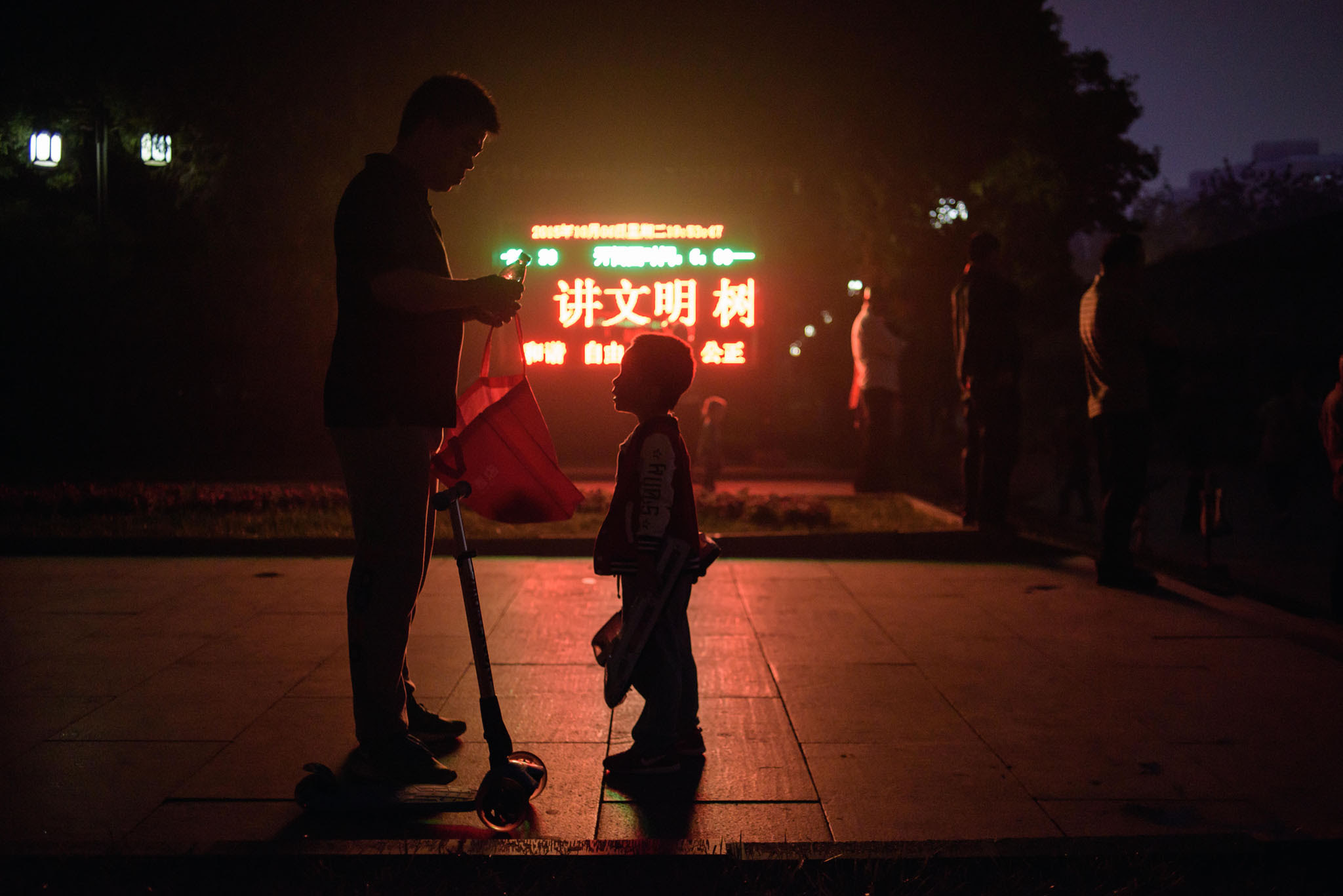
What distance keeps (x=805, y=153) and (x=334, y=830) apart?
18645mm

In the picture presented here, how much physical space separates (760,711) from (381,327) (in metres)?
2.16

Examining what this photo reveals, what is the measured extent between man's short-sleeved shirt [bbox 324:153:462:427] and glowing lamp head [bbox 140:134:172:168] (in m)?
16.7

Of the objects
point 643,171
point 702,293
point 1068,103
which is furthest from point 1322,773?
point 1068,103

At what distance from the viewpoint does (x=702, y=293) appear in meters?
15.1

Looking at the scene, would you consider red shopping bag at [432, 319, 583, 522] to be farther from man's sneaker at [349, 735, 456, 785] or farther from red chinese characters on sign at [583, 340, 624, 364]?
red chinese characters on sign at [583, 340, 624, 364]

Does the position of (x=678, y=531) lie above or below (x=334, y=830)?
above

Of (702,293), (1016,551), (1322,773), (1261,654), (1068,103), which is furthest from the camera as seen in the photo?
(1068,103)

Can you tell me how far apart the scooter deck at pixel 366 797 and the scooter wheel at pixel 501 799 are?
12 centimetres

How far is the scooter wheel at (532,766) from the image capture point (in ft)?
11.4

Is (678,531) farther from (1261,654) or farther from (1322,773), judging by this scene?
(1261,654)

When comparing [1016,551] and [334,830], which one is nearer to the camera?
[334,830]

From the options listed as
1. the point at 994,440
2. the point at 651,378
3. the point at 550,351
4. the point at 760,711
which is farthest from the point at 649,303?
the point at 651,378

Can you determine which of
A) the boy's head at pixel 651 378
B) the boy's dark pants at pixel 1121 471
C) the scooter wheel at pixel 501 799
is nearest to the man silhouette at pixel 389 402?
the scooter wheel at pixel 501 799

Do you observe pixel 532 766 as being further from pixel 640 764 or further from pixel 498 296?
pixel 498 296
